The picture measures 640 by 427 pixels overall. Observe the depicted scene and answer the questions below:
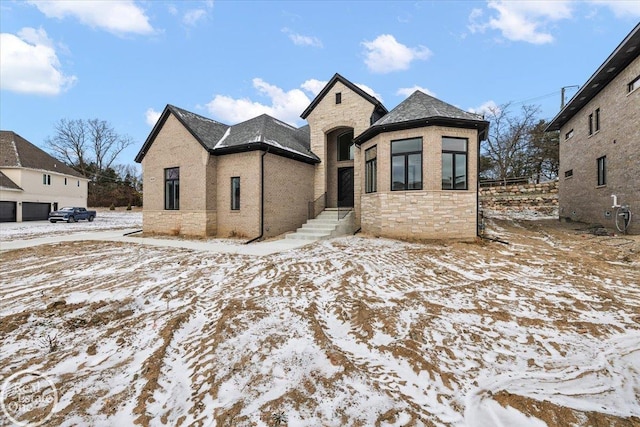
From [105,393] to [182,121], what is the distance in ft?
44.6

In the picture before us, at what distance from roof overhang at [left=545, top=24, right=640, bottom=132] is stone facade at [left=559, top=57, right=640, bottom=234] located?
26 cm

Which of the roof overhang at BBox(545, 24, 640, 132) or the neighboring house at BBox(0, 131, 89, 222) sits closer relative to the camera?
the roof overhang at BBox(545, 24, 640, 132)

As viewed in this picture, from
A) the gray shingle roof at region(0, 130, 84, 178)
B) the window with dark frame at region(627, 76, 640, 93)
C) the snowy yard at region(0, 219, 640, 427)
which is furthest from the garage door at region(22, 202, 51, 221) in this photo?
the window with dark frame at region(627, 76, 640, 93)

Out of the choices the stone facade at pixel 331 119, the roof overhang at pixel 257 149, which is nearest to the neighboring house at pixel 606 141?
the stone facade at pixel 331 119

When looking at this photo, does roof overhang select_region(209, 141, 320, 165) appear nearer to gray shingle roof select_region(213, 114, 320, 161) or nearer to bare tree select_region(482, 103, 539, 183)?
gray shingle roof select_region(213, 114, 320, 161)

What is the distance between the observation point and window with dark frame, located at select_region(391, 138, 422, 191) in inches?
435

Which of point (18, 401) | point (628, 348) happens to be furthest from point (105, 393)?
point (628, 348)

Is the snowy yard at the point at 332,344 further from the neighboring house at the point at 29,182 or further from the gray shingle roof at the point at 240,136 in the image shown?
the neighboring house at the point at 29,182

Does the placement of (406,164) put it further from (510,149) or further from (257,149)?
(510,149)

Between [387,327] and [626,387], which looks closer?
[626,387]

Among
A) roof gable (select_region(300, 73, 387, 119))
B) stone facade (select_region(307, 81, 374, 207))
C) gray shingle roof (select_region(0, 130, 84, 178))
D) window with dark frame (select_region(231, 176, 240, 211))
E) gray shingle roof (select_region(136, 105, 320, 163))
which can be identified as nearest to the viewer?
gray shingle roof (select_region(136, 105, 320, 163))

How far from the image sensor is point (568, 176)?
18.0 metres

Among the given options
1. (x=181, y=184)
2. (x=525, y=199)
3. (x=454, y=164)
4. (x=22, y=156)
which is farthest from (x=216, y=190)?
(x=22, y=156)

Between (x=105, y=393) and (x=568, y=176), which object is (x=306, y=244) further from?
(x=568, y=176)
